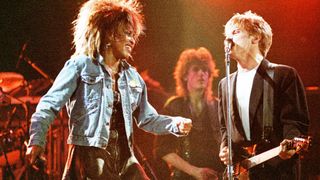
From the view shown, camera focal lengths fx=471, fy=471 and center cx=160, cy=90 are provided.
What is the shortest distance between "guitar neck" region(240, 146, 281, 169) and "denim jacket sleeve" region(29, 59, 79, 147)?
149 cm

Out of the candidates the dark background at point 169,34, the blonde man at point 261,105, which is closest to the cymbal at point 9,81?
the dark background at point 169,34

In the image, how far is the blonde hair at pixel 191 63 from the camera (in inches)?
206

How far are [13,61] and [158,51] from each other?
1.72 meters

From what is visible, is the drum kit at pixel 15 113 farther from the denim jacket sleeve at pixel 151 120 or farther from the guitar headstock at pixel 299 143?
the guitar headstock at pixel 299 143

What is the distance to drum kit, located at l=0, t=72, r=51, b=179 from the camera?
5.19 meters

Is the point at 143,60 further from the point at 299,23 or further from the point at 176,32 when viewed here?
the point at 299,23

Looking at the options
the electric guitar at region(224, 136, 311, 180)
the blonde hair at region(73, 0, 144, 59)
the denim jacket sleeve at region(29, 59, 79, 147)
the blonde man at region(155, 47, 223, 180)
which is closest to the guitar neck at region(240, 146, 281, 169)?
the electric guitar at region(224, 136, 311, 180)

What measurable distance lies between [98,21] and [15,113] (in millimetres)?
2526

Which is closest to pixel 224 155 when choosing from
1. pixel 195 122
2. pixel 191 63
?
pixel 195 122

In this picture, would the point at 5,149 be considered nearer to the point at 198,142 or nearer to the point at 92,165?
the point at 198,142

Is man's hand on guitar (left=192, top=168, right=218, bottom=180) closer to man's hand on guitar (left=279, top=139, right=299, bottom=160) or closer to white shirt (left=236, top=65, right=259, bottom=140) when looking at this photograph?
white shirt (left=236, top=65, right=259, bottom=140)

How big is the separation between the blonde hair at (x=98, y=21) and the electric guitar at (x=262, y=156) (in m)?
1.38

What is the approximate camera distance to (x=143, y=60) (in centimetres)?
541

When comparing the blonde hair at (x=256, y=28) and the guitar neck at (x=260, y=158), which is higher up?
the blonde hair at (x=256, y=28)
